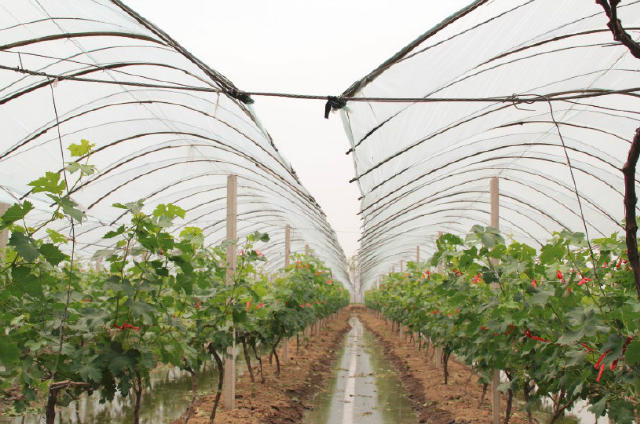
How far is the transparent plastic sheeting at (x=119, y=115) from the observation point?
4277 millimetres

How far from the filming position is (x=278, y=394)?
796 cm

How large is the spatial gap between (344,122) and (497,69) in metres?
1.62

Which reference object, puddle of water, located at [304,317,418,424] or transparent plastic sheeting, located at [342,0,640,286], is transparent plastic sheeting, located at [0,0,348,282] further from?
puddle of water, located at [304,317,418,424]

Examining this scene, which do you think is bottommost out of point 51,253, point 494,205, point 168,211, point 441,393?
point 441,393

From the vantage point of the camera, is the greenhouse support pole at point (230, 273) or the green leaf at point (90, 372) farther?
the greenhouse support pole at point (230, 273)

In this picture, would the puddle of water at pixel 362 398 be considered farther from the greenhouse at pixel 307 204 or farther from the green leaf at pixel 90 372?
the green leaf at pixel 90 372

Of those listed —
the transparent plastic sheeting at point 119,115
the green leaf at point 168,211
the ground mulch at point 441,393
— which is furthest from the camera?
the ground mulch at point 441,393

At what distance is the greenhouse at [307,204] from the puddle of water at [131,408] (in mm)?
60

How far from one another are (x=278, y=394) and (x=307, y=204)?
4058 mm

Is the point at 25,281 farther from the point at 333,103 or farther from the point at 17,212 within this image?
the point at 333,103

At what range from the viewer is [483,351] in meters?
5.11

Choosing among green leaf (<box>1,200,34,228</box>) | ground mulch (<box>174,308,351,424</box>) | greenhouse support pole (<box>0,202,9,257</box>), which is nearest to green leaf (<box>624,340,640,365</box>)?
green leaf (<box>1,200,34,228</box>)

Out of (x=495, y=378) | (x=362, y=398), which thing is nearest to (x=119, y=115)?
(x=495, y=378)

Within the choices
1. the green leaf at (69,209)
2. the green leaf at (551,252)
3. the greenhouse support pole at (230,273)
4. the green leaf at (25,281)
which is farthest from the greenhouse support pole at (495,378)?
the green leaf at (25,281)
